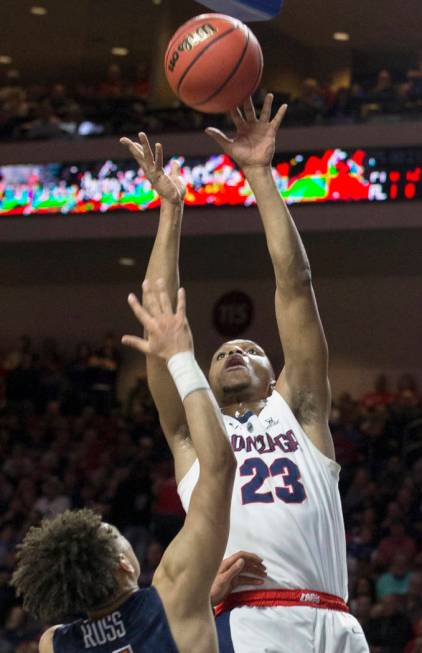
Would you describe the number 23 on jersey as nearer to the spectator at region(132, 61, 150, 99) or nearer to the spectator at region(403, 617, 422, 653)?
the spectator at region(403, 617, 422, 653)

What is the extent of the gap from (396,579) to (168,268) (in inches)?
246

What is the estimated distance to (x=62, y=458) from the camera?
47.1ft

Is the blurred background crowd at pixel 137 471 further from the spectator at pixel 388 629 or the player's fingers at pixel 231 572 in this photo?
the player's fingers at pixel 231 572

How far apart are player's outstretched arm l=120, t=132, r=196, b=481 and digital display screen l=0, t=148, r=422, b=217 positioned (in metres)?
10.2

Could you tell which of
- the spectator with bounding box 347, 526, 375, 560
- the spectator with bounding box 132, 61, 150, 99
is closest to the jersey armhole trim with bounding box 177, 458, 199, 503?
the spectator with bounding box 347, 526, 375, 560

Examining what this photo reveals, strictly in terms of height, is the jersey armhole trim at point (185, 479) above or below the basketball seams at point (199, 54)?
below

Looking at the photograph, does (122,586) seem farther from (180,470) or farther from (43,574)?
(180,470)

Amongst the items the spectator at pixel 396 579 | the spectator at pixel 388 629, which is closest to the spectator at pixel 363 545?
the spectator at pixel 396 579

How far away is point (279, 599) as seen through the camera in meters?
4.12

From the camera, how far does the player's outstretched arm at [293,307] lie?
Result: 4.37 m

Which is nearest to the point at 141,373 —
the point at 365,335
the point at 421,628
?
the point at 365,335

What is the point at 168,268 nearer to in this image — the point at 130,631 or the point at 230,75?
the point at 230,75

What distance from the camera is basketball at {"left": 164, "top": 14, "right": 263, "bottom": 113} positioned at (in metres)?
4.60

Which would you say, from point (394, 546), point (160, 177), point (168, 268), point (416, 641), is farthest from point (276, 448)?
point (394, 546)
